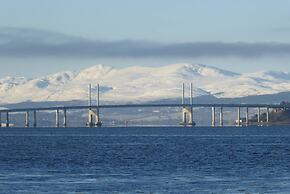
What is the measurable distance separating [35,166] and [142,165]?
592 cm

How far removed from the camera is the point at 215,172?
66.8 metres

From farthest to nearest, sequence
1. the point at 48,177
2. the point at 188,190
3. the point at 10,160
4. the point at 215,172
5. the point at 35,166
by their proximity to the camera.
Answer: the point at 10,160, the point at 35,166, the point at 215,172, the point at 48,177, the point at 188,190

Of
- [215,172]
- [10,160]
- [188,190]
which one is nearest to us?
[188,190]

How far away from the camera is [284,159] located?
81438mm

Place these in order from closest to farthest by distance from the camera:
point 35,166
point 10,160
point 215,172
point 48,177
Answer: point 48,177, point 215,172, point 35,166, point 10,160

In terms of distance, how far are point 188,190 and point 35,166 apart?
1992 centimetres

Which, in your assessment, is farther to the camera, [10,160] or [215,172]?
[10,160]

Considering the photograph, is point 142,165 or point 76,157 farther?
point 76,157

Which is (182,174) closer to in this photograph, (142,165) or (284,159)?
Answer: (142,165)

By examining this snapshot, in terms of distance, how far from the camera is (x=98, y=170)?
68.6m

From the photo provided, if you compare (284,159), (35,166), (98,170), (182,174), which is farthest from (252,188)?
(284,159)

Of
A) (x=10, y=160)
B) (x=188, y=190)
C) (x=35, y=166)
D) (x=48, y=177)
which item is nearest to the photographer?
(x=188, y=190)

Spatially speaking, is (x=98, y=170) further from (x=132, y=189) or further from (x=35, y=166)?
(x=132, y=189)

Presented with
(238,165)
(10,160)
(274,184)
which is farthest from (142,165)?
(274,184)
